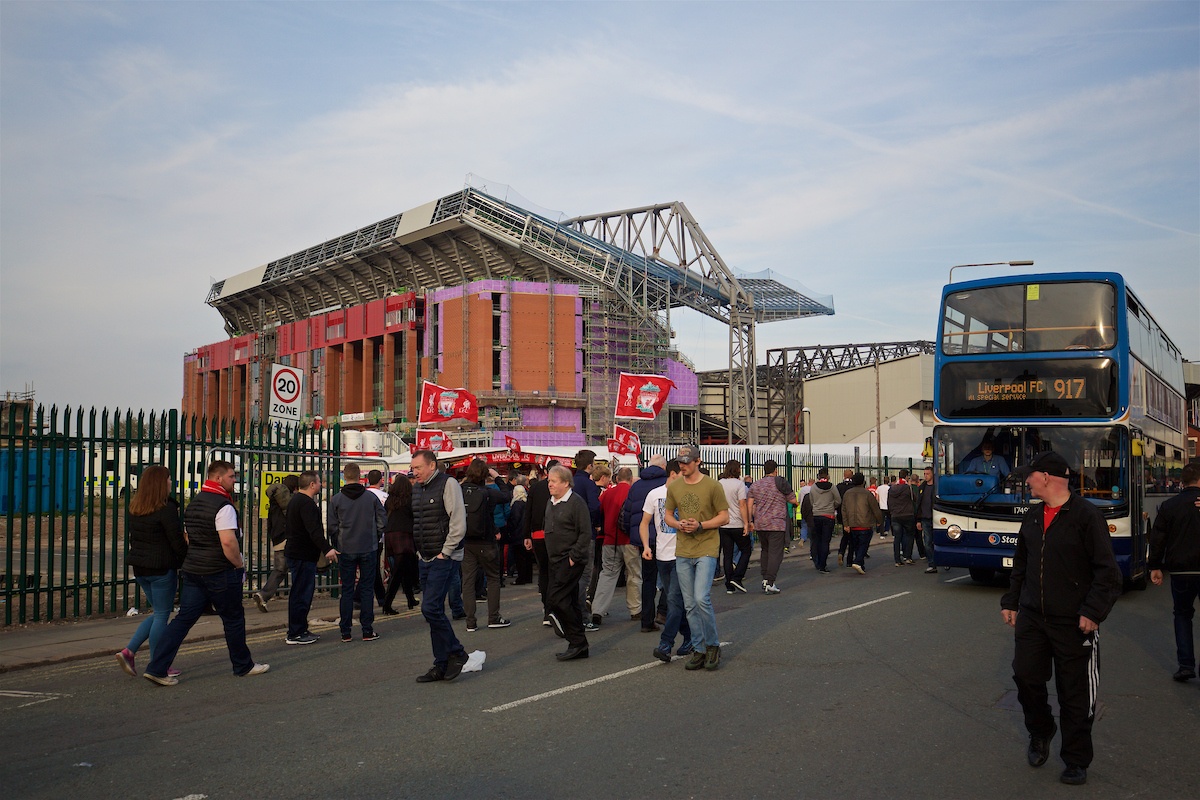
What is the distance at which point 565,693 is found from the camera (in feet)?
25.8

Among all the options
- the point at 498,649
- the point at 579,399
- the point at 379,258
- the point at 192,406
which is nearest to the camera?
the point at 498,649

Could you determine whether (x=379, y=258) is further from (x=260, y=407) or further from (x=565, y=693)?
(x=565, y=693)

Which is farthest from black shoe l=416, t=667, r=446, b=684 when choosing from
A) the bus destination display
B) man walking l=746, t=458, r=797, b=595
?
the bus destination display

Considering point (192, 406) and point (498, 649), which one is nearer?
point (498, 649)

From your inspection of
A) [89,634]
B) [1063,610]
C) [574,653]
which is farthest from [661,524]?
[89,634]

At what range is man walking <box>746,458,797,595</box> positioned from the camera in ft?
50.7

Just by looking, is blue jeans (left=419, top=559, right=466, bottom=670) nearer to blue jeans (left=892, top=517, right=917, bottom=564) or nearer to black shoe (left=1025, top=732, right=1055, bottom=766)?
black shoe (left=1025, top=732, right=1055, bottom=766)

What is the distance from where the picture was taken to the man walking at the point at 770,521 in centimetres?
1546

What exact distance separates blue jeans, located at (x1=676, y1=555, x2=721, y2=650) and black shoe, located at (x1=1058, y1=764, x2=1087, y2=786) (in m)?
3.59

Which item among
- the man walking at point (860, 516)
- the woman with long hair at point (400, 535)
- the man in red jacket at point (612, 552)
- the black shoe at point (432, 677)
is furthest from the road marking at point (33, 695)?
the man walking at point (860, 516)

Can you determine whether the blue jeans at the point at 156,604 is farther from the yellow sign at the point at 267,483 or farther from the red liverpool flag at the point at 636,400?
the red liverpool flag at the point at 636,400

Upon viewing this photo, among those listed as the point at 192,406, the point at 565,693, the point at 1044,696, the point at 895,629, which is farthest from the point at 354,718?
the point at 192,406

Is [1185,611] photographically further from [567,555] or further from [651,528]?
[567,555]

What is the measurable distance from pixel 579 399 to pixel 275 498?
206ft
